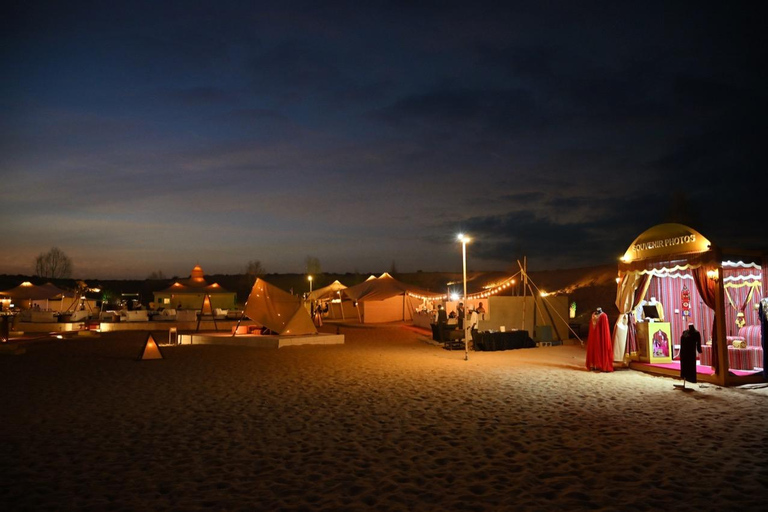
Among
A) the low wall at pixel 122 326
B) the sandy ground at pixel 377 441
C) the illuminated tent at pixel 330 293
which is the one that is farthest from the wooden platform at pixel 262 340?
the illuminated tent at pixel 330 293

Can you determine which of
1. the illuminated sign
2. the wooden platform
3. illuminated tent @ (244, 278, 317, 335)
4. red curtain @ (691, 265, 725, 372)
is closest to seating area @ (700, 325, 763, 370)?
red curtain @ (691, 265, 725, 372)

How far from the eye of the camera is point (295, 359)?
49.7 feet

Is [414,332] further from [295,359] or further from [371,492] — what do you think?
[371,492]

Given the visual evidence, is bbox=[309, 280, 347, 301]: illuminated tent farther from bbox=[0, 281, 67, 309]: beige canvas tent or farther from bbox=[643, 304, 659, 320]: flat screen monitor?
bbox=[643, 304, 659, 320]: flat screen monitor

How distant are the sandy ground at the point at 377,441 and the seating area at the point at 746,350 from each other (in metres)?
1.57

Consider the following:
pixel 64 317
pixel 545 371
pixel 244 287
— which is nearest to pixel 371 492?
pixel 545 371

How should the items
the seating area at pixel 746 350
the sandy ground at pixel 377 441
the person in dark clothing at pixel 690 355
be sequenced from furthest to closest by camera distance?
the seating area at pixel 746 350
the person in dark clothing at pixel 690 355
the sandy ground at pixel 377 441

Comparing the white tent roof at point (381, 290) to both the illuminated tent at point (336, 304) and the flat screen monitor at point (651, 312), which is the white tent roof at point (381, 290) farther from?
the flat screen monitor at point (651, 312)

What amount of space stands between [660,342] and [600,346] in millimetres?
1641

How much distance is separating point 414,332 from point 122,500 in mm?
20923

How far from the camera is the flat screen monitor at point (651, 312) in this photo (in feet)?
44.3

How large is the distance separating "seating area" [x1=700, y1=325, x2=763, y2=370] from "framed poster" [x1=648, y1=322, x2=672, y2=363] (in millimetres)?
1446

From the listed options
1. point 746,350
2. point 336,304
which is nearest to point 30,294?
point 336,304

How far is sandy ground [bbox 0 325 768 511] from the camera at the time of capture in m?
4.95
